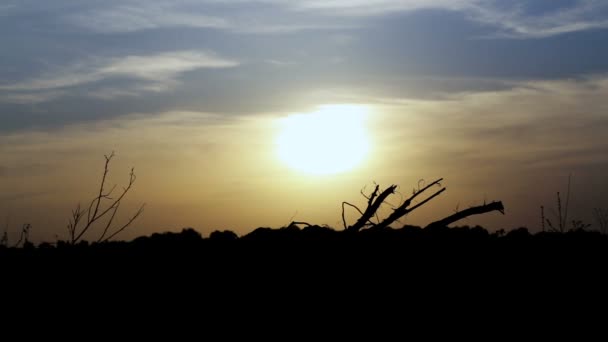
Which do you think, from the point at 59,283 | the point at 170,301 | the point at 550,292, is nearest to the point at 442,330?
the point at 550,292

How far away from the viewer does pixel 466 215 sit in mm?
9281

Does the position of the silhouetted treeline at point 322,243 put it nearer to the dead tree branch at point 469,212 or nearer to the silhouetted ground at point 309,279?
the silhouetted ground at point 309,279

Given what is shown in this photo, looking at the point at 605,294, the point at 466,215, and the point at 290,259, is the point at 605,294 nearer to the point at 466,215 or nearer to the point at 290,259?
the point at 466,215

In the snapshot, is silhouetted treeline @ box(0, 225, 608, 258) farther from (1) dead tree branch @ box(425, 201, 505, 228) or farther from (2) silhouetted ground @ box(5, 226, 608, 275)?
(1) dead tree branch @ box(425, 201, 505, 228)

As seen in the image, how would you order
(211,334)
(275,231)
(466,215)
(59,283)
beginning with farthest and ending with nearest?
(466,215) < (275,231) < (59,283) < (211,334)

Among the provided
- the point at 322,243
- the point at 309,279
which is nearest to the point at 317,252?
the point at 322,243

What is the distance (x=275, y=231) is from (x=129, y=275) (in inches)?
59.4

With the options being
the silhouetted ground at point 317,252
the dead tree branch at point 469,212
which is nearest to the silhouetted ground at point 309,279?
the silhouetted ground at point 317,252

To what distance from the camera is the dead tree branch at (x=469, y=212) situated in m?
8.78

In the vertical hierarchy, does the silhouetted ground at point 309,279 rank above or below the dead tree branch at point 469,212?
below

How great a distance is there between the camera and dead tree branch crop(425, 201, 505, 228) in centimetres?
878

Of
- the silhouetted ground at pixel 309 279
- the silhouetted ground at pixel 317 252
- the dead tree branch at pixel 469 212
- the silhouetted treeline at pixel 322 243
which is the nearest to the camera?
the silhouetted ground at pixel 309 279

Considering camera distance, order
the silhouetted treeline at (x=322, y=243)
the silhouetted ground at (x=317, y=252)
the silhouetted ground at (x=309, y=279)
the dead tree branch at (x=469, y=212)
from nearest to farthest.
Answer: the silhouetted ground at (x=309, y=279)
the silhouetted ground at (x=317, y=252)
the silhouetted treeline at (x=322, y=243)
the dead tree branch at (x=469, y=212)

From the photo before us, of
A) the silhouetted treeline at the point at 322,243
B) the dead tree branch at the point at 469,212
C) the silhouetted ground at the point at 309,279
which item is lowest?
the silhouetted ground at the point at 309,279
